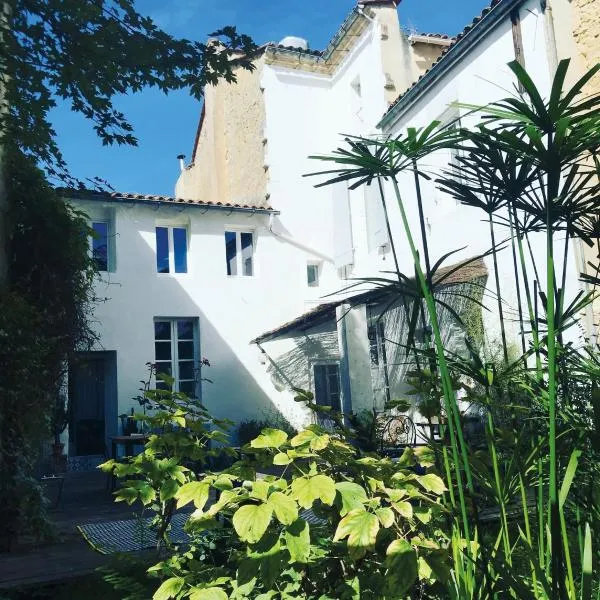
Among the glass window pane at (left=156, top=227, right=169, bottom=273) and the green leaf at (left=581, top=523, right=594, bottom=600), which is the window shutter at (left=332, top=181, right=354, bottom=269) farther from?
the green leaf at (left=581, top=523, right=594, bottom=600)

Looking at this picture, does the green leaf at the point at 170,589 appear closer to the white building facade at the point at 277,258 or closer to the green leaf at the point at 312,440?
the green leaf at the point at 312,440

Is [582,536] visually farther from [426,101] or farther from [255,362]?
[255,362]

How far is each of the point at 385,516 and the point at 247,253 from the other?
489 inches

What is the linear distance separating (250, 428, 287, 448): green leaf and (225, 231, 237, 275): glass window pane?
39.2 ft

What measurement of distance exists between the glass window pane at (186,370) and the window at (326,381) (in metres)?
2.81

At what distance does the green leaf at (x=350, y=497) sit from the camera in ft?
5.27

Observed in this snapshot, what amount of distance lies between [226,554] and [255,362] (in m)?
10.7

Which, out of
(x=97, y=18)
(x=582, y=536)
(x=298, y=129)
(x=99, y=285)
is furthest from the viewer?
(x=298, y=129)

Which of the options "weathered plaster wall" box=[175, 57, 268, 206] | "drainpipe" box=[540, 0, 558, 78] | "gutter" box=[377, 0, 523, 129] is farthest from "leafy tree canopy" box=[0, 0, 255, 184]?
"weathered plaster wall" box=[175, 57, 268, 206]

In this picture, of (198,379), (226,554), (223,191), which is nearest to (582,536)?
(226,554)

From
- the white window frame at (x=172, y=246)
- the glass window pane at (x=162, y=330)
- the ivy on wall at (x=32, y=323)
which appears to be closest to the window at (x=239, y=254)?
the white window frame at (x=172, y=246)

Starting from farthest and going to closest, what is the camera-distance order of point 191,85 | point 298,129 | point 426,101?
point 298,129, point 426,101, point 191,85

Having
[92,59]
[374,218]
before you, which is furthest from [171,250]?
[92,59]

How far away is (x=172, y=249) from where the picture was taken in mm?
12953
